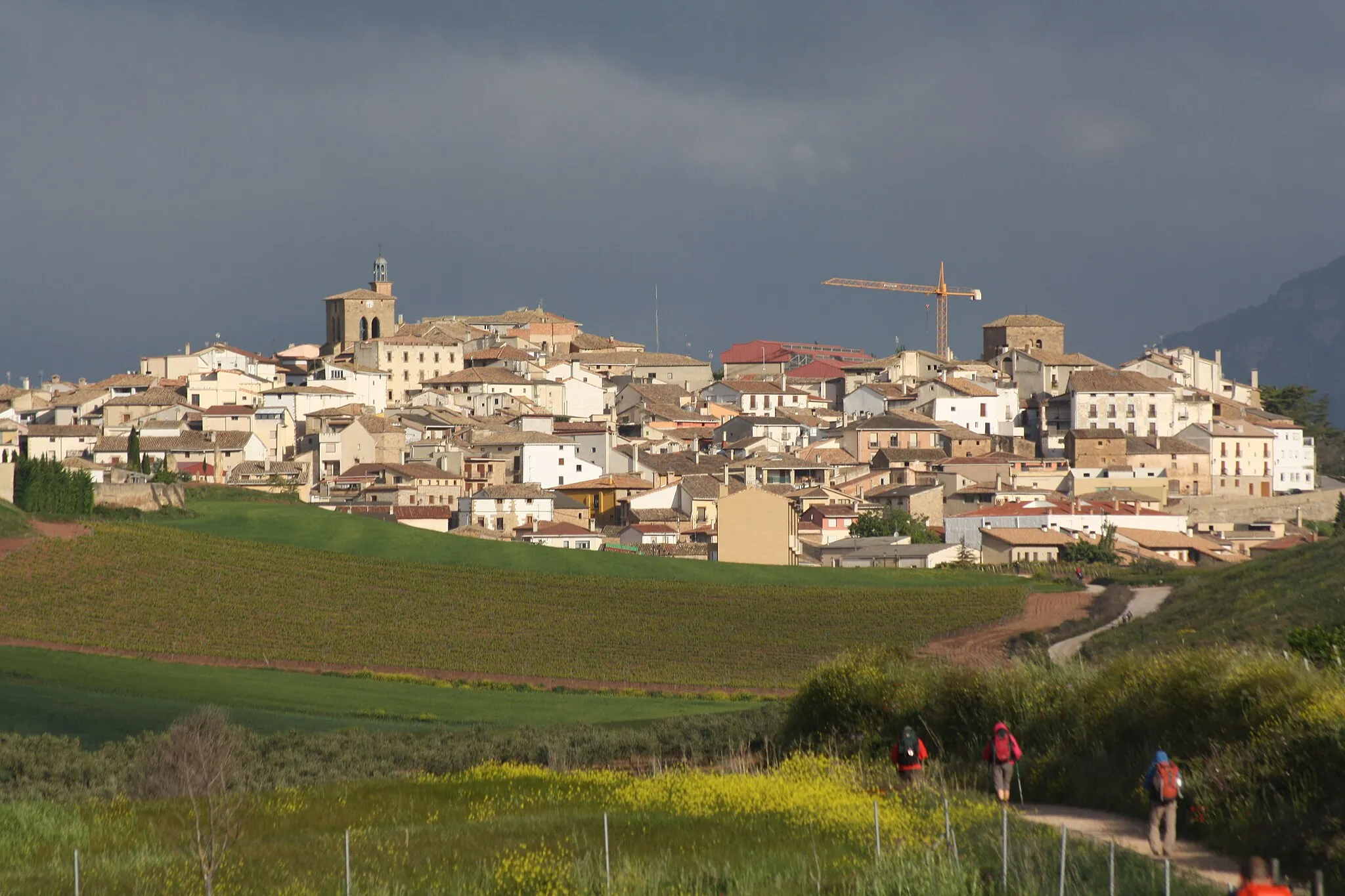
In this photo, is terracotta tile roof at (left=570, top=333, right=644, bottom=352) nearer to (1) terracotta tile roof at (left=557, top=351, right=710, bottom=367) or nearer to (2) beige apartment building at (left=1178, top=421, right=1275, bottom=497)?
(1) terracotta tile roof at (left=557, top=351, right=710, bottom=367)

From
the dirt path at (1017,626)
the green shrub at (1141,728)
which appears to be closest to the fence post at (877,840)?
the green shrub at (1141,728)

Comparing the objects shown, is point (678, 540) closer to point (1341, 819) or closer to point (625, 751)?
point (625, 751)

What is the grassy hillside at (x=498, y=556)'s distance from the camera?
60.1 m

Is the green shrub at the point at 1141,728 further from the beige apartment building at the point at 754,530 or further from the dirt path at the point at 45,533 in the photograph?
the beige apartment building at the point at 754,530

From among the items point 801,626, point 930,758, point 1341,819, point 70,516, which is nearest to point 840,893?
point 1341,819

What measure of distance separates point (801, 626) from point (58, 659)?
68.2 ft

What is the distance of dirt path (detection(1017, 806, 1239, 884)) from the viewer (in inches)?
572

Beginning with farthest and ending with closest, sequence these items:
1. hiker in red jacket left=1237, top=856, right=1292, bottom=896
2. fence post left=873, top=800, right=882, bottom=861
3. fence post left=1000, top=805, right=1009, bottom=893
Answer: fence post left=873, top=800, right=882, bottom=861, fence post left=1000, top=805, right=1009, bottom=893, hiker in red jacket left=1237, top=856, right=1292, bottom=896

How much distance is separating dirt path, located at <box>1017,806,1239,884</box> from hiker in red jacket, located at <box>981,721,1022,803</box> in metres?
0.31

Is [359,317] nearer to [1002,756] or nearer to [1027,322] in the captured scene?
[1027,322]

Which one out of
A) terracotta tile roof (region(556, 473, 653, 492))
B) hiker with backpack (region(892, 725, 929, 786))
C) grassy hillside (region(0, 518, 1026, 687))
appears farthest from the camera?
terracotta tile roof (region(556, 473, 653, 492))

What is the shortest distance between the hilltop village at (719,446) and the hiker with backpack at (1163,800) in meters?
53.1

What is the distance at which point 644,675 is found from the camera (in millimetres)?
43875

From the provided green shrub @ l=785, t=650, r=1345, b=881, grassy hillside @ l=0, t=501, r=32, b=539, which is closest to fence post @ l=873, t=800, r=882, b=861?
green shrub @ l=785, t=650, r=1345, b=881
